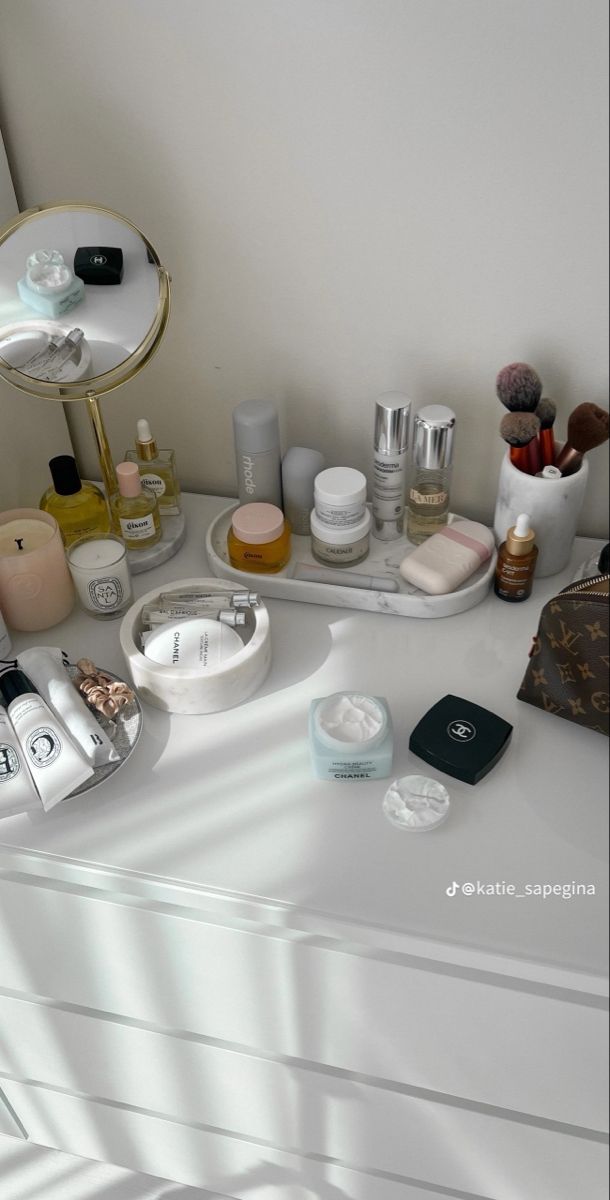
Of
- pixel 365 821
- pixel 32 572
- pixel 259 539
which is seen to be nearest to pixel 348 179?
pixel 259 539

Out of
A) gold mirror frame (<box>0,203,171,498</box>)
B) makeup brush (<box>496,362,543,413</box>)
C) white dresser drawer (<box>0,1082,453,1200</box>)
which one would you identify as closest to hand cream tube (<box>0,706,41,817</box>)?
gold mirror frame (<box>0,203,171,498</box>)

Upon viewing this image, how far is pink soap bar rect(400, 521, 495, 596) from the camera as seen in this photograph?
1047 millimetres

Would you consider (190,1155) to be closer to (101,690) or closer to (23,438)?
(101,690)

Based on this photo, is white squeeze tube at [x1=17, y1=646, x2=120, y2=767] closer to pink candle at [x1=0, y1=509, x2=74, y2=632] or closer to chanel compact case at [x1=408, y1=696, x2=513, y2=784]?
pink candle at [x1=0, y1=509, x2=74, y2=632]

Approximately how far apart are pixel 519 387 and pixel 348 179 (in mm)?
267

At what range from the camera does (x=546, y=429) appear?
1.02 meters

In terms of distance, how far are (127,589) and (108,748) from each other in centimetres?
22

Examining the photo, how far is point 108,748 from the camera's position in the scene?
0.91m

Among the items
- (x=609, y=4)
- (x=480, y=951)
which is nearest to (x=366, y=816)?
(x=480, y=951)

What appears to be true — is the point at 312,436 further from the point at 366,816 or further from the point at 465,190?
the point at 366,816

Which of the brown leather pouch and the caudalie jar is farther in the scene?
the caudalie jar

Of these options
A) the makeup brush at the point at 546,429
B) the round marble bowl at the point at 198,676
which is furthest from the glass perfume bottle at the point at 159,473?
the makeup brush at the point at 546,429

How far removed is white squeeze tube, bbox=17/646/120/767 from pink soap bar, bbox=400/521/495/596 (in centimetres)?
37

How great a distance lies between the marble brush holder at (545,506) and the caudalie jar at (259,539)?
0.24 meters
